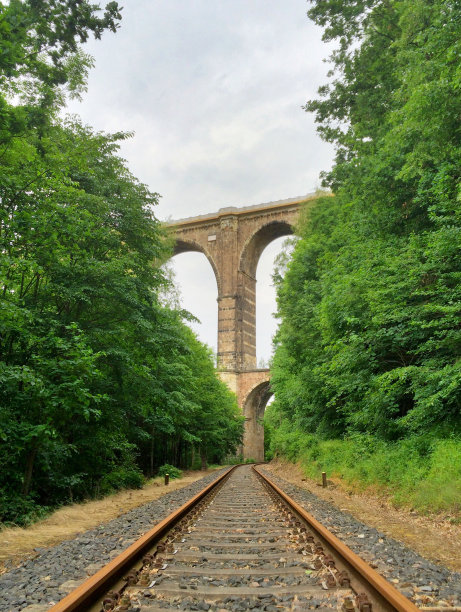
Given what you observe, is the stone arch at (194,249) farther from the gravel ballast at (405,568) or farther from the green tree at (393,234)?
the gravel ballast at (405,568)

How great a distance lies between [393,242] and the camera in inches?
416

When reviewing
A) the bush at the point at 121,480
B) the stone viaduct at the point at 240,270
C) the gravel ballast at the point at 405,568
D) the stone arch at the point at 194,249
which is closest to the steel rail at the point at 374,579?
the gravel ballast at the point at 405,568

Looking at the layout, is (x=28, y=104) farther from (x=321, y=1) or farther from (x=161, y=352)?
(x=321, y=1)

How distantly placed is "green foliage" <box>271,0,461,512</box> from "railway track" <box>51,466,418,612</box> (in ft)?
13.1

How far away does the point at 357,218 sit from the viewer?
12.5 metres

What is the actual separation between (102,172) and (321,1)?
9943mm

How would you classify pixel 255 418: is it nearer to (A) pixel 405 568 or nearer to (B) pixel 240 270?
(B) pixel 240 270

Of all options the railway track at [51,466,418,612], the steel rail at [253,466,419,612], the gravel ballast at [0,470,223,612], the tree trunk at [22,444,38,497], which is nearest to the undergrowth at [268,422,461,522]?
the railway track at [51,466,418,612]

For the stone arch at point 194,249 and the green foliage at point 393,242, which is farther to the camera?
the stone arch at point 194,249

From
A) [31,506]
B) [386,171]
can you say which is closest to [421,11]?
[386,171]

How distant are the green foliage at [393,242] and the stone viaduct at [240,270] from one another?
22.7 m

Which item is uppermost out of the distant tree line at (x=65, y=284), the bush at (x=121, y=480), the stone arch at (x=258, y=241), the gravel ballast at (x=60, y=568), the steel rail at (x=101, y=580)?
the stone arch at (x=258, y=241)

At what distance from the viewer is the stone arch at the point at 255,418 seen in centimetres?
4153

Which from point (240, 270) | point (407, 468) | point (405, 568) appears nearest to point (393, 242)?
point (407, 468)
